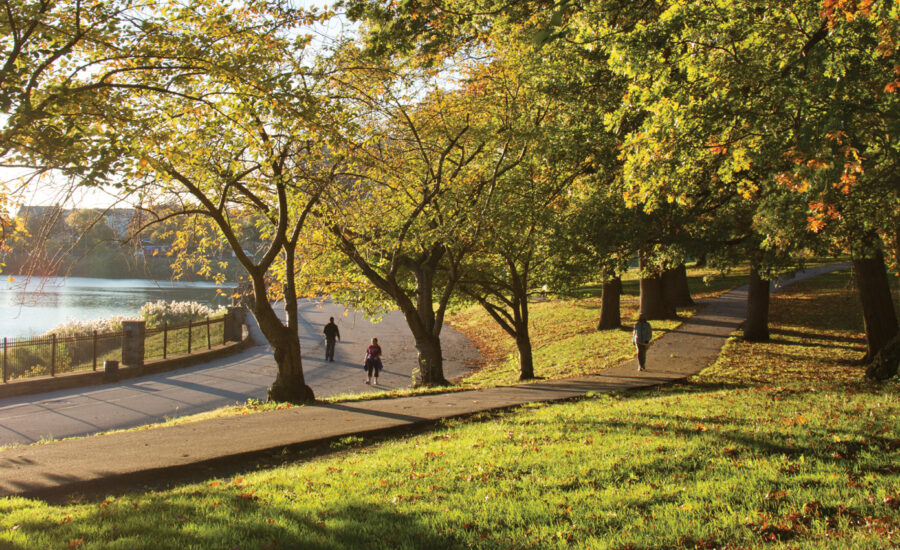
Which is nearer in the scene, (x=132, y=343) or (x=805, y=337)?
(x=132, y=343)

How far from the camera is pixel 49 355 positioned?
65.7 ft

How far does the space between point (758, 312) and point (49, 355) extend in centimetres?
2257

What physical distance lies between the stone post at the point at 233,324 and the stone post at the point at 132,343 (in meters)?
7.22

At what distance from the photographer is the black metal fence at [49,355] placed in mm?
18328

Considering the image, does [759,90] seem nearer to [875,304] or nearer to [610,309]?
[875,304]

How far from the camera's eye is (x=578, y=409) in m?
10.4

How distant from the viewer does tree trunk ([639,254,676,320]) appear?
1017 inches

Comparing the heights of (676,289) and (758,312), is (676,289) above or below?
above

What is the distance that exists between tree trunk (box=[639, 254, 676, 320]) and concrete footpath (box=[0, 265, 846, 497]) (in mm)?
10676

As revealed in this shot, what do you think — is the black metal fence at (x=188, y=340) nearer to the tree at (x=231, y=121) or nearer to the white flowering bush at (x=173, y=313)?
the white flowering bush at (x=173, y=313)

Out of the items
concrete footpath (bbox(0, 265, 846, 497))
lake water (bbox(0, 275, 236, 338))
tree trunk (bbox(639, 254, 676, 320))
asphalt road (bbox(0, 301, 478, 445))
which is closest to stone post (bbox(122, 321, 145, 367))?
asphalt road (bbox(0, 301, 478, 445))

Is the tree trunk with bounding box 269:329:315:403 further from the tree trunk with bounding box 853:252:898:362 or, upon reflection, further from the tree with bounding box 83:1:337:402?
the tree trunk with bounding box 853:252:898:362

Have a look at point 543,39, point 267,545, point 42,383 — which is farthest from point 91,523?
point 42,383

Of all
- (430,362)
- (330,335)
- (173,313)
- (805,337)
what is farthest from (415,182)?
(173,313)
